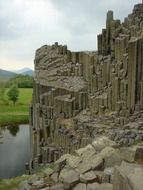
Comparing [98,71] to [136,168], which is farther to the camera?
[98,71]

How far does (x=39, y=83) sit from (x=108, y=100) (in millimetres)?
10339

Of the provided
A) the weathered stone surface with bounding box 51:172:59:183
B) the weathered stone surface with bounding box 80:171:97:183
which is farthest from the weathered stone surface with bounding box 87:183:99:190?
the weathered stone surface with bounding box 51:172:59:183

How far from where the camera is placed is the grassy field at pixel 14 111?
6362 centimetres

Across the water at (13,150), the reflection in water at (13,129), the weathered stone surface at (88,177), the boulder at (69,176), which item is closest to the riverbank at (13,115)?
the reflection in water at (13,129)

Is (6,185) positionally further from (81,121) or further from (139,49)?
(139,49)

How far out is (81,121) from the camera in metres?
25.7

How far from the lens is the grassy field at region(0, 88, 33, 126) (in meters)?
63.6

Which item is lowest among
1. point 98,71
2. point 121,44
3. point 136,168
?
point 136,168

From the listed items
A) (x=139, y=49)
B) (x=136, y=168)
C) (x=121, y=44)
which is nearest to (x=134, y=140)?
(x=136, y=168)

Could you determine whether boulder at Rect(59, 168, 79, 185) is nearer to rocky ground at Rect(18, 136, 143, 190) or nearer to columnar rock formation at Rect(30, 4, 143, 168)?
rocky ground at Rect(18, 136, 143, 190)

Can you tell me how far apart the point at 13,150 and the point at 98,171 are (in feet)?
113

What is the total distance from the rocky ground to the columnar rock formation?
16.4ft

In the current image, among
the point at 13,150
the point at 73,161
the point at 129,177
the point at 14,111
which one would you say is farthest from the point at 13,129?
the point at 129,177

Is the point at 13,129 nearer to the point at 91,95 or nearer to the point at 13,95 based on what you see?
the point at 13,95
